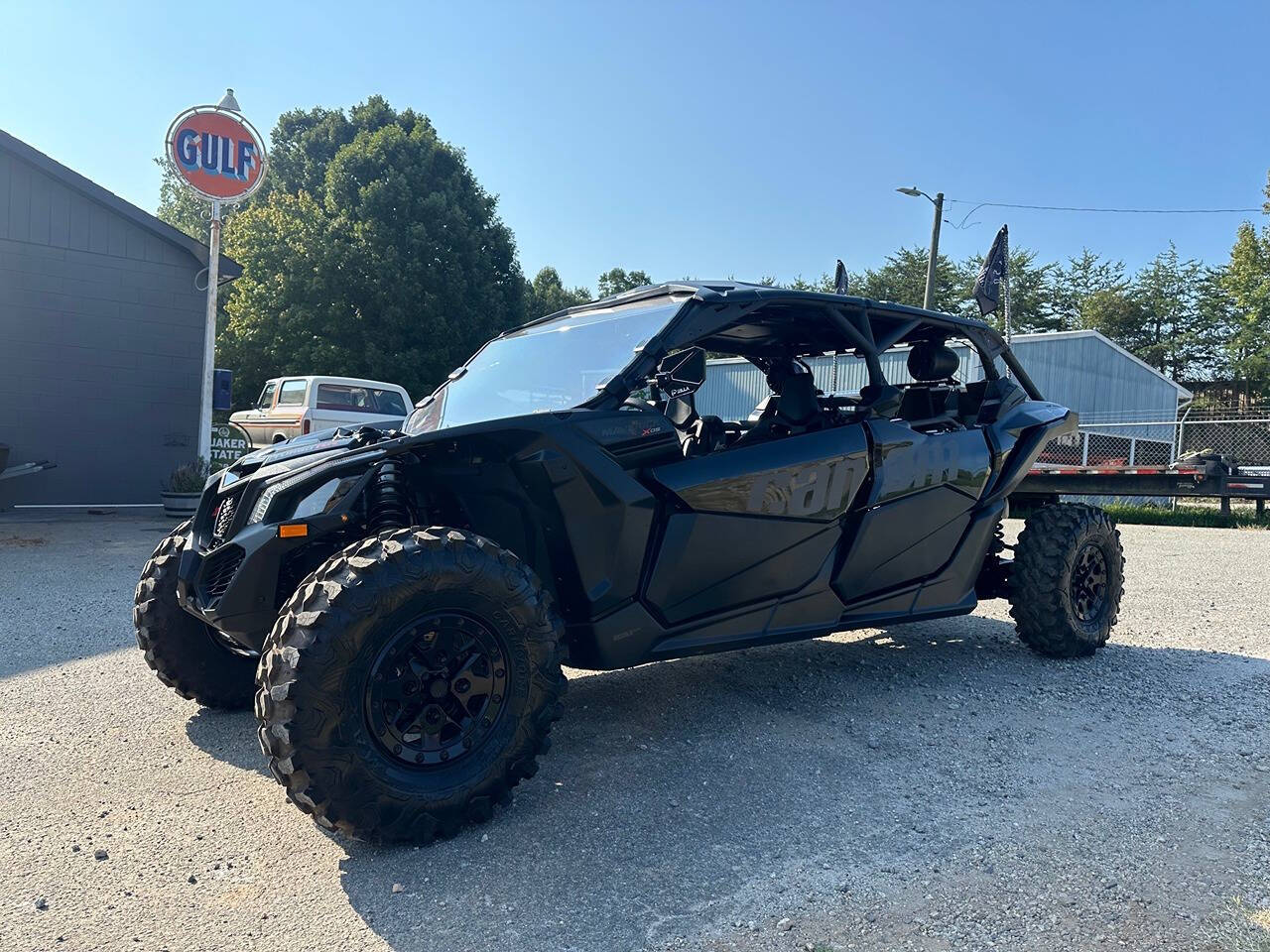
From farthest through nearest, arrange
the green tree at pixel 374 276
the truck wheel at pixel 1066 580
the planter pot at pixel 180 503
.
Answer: the green tree at pixel 374 276, the planter pot at pixel 180 503, the truck wheel at pixel 1066 580

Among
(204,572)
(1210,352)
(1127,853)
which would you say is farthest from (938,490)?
(1210,352)

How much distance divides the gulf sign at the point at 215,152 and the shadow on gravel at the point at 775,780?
38.1ft

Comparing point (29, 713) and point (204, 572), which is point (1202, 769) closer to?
point (204, 572)

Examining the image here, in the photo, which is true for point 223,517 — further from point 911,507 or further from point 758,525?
point 911,507

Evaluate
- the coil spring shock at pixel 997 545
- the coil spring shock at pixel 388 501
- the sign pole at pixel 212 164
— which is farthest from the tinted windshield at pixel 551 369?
the sign pole at pixel 212 164

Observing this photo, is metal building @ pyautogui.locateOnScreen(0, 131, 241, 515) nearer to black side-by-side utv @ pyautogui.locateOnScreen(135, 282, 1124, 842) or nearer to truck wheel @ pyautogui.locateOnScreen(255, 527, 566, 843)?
black side-by-side utv @ pyautogui.locateOnScreen(135, 282, 1124, 842)

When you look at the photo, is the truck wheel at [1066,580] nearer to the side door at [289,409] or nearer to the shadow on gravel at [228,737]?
the shadow on gravel at [228,737]

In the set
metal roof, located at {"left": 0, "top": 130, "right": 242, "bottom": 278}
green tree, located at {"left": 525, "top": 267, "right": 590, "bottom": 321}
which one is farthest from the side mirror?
green tree, located at {"left": 525, "top": 267, "right": 590, "bottom": 321}

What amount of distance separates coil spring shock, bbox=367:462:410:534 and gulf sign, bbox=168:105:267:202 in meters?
11.8

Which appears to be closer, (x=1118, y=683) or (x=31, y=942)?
(x=31, y=942)

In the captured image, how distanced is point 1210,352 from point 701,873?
166 feet

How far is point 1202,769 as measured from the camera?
12.2 ft

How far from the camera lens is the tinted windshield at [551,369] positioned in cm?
377

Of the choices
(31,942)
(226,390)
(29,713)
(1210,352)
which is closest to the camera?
(31,942)
